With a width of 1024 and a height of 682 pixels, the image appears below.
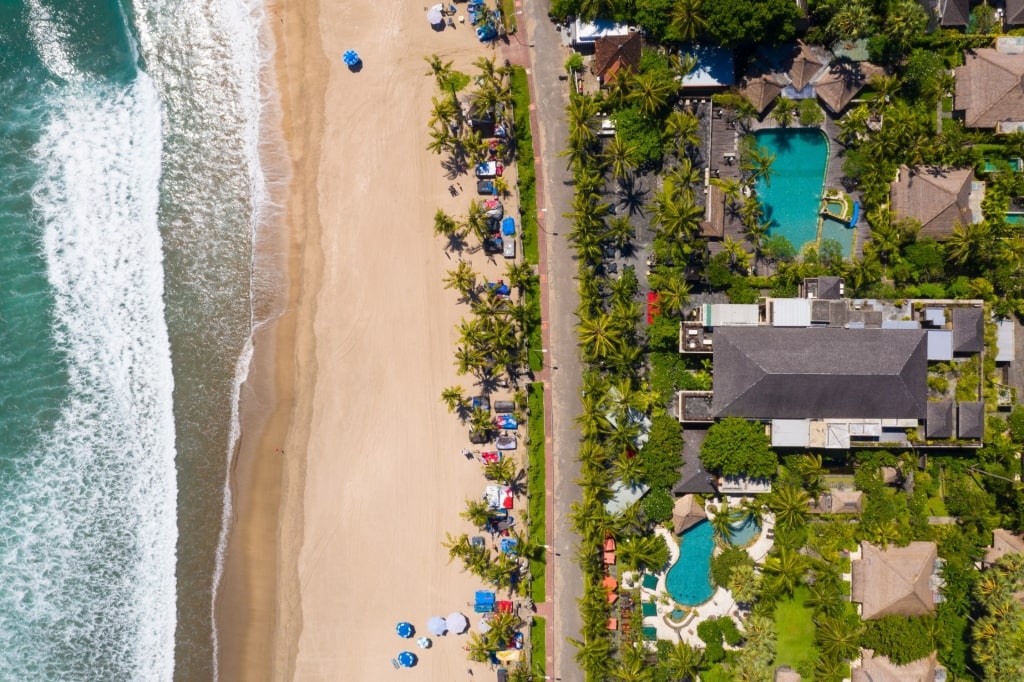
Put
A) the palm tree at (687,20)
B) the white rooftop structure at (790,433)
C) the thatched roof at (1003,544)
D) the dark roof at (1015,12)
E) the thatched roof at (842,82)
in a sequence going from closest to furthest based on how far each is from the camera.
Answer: the palm tree at (687,20)
the white rooftop structure at (790,433)
the thatched roof at (1003,544)
the dark roof at (1015,12)
the thatched roof at (842,82)

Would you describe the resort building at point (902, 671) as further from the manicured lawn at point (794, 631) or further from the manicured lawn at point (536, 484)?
the manicured lawn at point (536, 484)

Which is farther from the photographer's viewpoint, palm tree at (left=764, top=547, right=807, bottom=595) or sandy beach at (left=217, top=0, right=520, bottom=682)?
sandy beach at (left=217, top=0, right=520, bottom=682)

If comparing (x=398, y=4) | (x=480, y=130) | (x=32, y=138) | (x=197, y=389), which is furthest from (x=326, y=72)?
(x=197, y=389)

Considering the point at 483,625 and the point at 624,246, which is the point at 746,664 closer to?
the point at 483,625

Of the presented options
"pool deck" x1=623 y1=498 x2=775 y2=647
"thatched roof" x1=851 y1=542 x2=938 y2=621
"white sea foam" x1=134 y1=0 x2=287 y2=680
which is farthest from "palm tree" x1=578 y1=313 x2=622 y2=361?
"thatched roof" x1=851 y1=542 x2=938 y2=621

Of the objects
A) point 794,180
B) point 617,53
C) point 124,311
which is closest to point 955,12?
point 794,180

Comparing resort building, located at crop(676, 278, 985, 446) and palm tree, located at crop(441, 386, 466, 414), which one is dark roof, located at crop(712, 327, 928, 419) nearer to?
resort building, located at crop(676, 278, 985, 446)

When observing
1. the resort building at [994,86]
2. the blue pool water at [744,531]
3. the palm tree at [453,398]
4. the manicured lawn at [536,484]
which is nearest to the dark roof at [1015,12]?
the resort building at [994,86]
